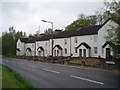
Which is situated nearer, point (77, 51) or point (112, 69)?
point (112, 69)

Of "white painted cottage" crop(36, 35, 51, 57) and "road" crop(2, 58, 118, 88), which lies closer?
"road" crop(2, 58, 118, 88)

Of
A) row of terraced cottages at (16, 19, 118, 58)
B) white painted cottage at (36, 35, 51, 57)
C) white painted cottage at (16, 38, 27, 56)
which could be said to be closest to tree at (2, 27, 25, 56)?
white painted cottage at (16, 38, 27, 56)

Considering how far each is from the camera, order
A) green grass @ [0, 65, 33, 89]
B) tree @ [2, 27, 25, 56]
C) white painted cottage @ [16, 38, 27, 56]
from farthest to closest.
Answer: white painted cottage @ [16, 38, 27, 56], tree @ [2, 27, 25, 56], green grass @ [0, 65, 33, 89]

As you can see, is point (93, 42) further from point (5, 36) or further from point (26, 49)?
point (5, 36)

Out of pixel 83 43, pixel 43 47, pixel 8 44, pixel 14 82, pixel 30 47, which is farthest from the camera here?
pixel 8 44

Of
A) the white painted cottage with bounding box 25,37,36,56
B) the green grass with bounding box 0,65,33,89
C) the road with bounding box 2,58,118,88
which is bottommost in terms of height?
the road with bounding box 2,58,118,88

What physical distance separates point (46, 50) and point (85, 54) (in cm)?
2203

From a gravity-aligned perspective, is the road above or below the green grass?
below

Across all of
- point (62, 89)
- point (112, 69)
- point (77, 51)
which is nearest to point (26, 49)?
point (77, 51)

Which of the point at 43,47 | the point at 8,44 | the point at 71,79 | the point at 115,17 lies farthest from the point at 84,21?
the point at 71,79

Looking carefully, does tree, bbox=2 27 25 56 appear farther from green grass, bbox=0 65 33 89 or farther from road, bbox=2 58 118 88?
green grass, bbox=0 65 33 89

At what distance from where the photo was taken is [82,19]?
70.7 meters

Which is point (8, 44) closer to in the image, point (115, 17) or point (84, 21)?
point (84, 21)

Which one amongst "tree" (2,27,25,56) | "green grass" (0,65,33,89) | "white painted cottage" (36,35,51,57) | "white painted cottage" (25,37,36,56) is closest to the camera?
"green grass" (0,65,33,89)
